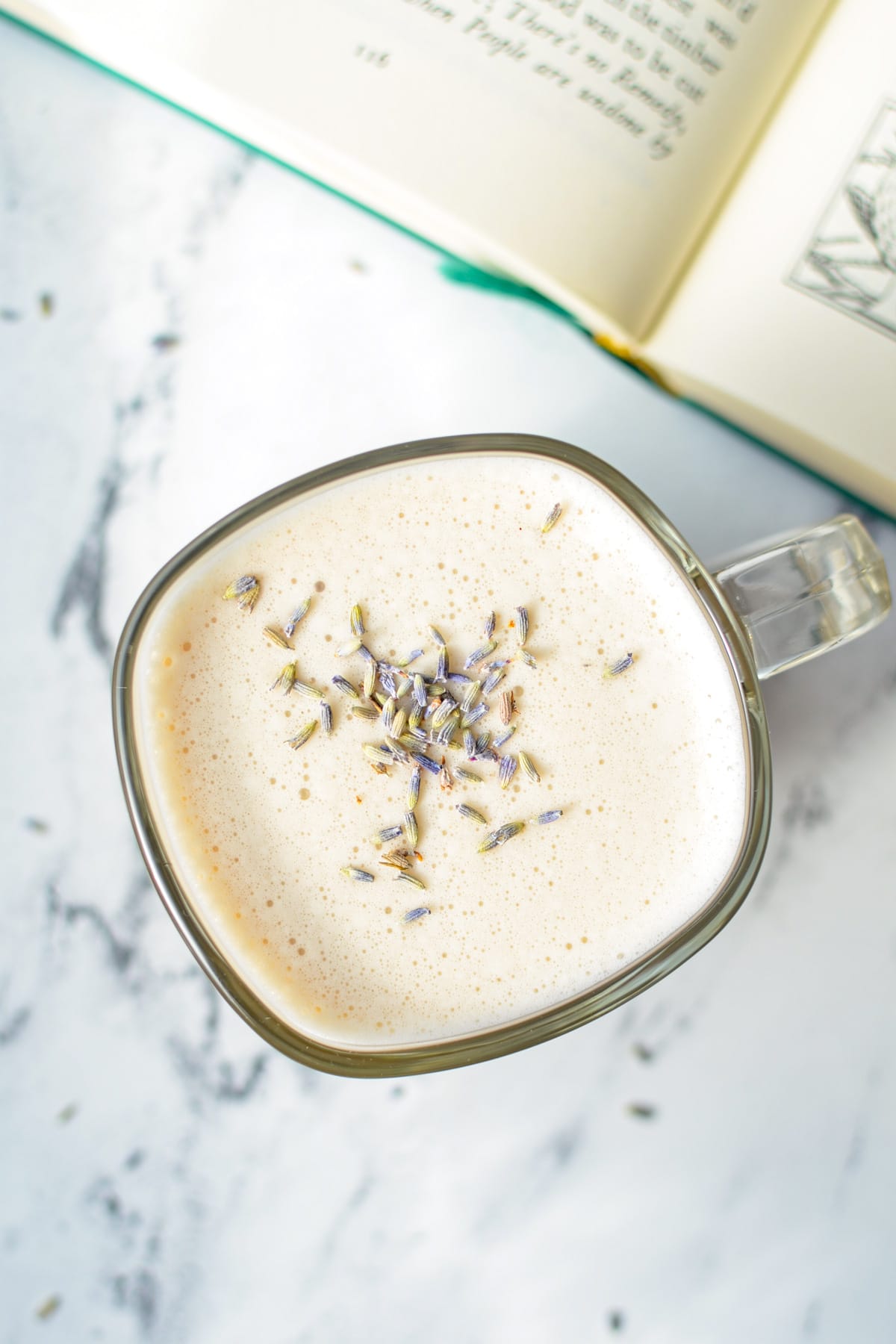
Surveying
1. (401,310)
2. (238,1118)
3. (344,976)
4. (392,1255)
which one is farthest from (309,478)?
(392,1255)

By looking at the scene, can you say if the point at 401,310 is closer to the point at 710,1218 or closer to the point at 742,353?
the point at 742,353

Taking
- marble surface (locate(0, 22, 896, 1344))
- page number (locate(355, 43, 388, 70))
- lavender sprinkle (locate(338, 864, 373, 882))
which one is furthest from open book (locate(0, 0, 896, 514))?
lavender sprinkle (locate(338, 864, 373, 882))

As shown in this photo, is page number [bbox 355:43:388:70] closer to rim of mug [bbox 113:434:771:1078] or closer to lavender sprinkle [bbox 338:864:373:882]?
rim of mug [bbox 113:434:771:1078]

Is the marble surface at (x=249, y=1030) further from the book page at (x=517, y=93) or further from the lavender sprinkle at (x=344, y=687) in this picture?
the lavender sprinkle at (x=344, y=687)

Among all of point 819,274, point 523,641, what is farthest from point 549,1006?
point 819,274

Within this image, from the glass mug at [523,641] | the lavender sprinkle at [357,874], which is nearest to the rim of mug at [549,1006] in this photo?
the glass mug at [523,641]

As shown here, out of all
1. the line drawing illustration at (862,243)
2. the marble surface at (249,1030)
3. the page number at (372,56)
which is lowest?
the marble surface at (249,1030)

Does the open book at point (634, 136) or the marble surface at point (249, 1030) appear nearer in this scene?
the open book at point (634, 136)

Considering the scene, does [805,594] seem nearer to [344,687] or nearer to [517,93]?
[344,687]
